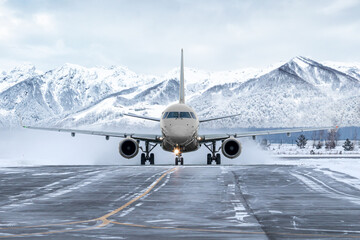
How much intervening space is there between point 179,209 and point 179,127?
27.4 m

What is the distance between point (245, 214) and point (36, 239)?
567 centimetres

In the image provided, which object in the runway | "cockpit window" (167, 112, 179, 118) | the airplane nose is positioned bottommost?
the runway

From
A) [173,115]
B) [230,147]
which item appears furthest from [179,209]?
[230,147]

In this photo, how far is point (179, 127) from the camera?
42906 mm

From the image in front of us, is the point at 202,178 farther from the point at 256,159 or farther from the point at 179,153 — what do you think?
the point at 256,159

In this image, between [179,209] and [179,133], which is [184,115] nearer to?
[179,133]

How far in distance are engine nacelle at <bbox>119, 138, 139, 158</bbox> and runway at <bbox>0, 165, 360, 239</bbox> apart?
20654 mm

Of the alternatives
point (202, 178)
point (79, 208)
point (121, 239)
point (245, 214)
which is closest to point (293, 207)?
point (245, 214)

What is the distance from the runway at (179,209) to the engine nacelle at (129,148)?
20.7 meters

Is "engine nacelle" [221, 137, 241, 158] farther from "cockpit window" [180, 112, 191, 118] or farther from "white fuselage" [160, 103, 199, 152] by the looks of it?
"cockpit window" [180, 112, 191, 118]

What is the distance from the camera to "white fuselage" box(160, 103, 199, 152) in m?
43.0

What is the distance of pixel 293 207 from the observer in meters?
16.0

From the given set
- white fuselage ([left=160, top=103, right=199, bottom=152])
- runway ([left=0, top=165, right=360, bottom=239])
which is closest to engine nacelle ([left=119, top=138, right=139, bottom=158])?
white fuselage ([left=160, top=103, right=199, bottom=152])

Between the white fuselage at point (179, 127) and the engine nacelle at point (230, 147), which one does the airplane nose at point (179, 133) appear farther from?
the engine nacelle at point (230, 147)
